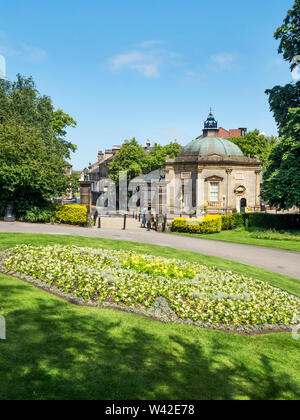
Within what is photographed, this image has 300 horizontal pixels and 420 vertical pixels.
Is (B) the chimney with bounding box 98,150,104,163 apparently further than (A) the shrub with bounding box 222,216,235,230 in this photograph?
Yes

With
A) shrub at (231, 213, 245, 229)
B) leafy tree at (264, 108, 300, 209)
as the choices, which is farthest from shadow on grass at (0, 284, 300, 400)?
shrub at (231, 213, 245, 229)

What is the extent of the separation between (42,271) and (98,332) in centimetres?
410

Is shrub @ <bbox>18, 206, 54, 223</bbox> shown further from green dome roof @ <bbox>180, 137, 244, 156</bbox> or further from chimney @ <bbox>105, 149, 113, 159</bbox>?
chimney @ <bbox>105, 149, 113, 159</bbox>

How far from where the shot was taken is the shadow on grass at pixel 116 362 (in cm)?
435

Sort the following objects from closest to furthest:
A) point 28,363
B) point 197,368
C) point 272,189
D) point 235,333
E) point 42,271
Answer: point 28,363 → point 197,368 → point 235,333 → point 42,271 → point 272,189

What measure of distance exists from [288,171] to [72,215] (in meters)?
17.7

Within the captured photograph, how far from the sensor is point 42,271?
9.56 meters

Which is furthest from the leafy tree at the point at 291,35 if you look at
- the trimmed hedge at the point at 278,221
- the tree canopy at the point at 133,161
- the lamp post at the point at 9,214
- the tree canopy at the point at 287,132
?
the tree canopy at the point at 133,161

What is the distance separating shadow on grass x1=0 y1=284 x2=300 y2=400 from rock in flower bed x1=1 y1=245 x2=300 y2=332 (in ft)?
3.02

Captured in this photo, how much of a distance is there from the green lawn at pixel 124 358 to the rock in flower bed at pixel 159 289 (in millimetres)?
654

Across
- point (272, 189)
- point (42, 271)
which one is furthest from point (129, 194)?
point (42, 271)

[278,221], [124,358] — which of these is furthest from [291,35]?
[124,358]

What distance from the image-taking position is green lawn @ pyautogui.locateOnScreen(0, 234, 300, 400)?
4.40 meters
